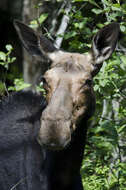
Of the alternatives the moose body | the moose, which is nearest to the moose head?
the moose

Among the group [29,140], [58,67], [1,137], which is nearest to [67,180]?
[29,140]

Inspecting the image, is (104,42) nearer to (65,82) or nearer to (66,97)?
(65,82)

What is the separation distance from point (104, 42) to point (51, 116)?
6.23ft

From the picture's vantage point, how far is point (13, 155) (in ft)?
19.5

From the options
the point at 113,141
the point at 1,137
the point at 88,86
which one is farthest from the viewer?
the point at 113,141

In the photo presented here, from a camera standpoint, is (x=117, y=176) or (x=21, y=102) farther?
(x=117, y=176)

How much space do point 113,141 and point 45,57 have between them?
5.73ft

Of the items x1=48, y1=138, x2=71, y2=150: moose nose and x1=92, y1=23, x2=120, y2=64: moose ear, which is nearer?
x1=48, y1=138, x2=71, y2=150: moose nose

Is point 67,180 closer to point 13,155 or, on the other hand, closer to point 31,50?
point 13,155

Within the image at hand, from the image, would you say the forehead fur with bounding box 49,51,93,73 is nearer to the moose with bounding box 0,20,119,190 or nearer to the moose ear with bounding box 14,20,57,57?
the moose with bounding box 0,20,119,190

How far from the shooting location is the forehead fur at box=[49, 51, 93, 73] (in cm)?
568

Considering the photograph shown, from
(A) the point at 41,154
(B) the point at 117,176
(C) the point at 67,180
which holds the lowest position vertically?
(B) the point at 117,176

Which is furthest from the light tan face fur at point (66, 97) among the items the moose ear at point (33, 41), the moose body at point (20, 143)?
the moose body at point (20, 143)

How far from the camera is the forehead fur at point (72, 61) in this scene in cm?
568
